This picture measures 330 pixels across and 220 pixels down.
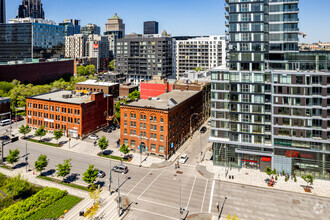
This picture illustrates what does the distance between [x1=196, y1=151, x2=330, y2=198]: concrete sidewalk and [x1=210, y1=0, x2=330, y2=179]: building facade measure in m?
2.50

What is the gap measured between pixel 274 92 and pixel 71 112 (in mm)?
67831

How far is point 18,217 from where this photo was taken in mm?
48531

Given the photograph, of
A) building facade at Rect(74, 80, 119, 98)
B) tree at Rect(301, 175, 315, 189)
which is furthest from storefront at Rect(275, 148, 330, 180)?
building facade at Rect(74, 80, 119, 98)

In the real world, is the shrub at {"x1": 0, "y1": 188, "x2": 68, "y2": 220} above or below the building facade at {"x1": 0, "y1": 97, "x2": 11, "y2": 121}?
below

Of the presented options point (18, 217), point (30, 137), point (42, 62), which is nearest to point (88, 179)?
point (18, 217)

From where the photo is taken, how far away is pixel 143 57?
188 m

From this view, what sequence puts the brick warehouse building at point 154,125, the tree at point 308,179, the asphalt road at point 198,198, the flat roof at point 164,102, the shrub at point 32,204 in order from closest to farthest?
the shrub at point 32,204, the asphalt road at point 198,198, the tree at point 308,179, the brick warehouse building at point 154,125, the flat roof at point 164,102

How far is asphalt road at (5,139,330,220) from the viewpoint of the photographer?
51.9m

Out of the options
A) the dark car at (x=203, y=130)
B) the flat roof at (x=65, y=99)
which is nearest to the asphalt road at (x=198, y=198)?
the flat roof at (x=65, y=99)

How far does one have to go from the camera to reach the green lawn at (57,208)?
50.4 metres

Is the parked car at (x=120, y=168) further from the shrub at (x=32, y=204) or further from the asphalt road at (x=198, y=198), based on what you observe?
the shrub at (x=32, y=204)

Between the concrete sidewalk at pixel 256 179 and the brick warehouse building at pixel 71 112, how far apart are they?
150 feet

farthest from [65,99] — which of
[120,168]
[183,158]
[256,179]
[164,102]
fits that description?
[256,179]

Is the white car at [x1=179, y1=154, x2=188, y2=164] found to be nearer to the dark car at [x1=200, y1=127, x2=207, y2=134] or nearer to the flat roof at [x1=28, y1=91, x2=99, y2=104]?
the dark car at [x1=200, y1=127, x2=207, y2=134]
